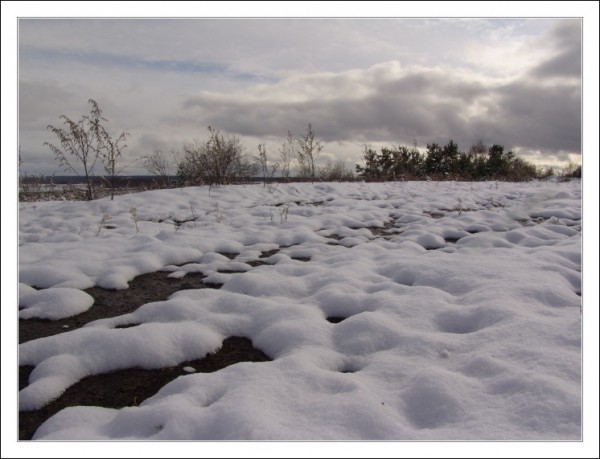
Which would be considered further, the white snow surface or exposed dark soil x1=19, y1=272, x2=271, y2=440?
exposed dark soil x1=19, y1=272, x2=271, y2=440

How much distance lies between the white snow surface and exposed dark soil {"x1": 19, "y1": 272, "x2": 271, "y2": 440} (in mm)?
62

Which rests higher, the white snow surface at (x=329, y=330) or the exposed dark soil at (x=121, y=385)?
the white snow surface at (x=329, y=330)

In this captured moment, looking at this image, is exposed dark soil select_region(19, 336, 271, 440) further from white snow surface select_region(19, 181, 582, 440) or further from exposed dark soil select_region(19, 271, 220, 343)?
exposed dark soil select_region(19, 271, 220, 343)

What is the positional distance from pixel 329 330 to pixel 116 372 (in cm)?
128

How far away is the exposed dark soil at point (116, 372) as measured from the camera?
80.8 inches

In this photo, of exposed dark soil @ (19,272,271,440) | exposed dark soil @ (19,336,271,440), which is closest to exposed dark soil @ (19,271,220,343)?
exposed dark soil @ (19,272,271,440)

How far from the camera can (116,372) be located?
232 cm

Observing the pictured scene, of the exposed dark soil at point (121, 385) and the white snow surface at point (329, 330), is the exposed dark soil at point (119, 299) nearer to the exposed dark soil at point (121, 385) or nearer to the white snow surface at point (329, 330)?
the white snow surface at point (329, 330)

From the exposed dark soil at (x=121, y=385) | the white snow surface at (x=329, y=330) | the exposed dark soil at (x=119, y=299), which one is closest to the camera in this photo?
the white snow surface at (x=329, y=330)

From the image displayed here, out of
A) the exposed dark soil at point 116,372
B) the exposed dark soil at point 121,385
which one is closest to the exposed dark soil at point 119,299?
the exposed dark soil at point 116,372

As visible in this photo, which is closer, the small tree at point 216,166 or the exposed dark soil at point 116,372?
the exposed dark soil at point 116,372

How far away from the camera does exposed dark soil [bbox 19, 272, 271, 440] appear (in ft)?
6.73

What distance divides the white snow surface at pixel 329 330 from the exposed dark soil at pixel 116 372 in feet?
0.20

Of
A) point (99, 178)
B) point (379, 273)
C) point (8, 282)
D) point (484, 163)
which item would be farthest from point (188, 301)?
point (484, 163)
